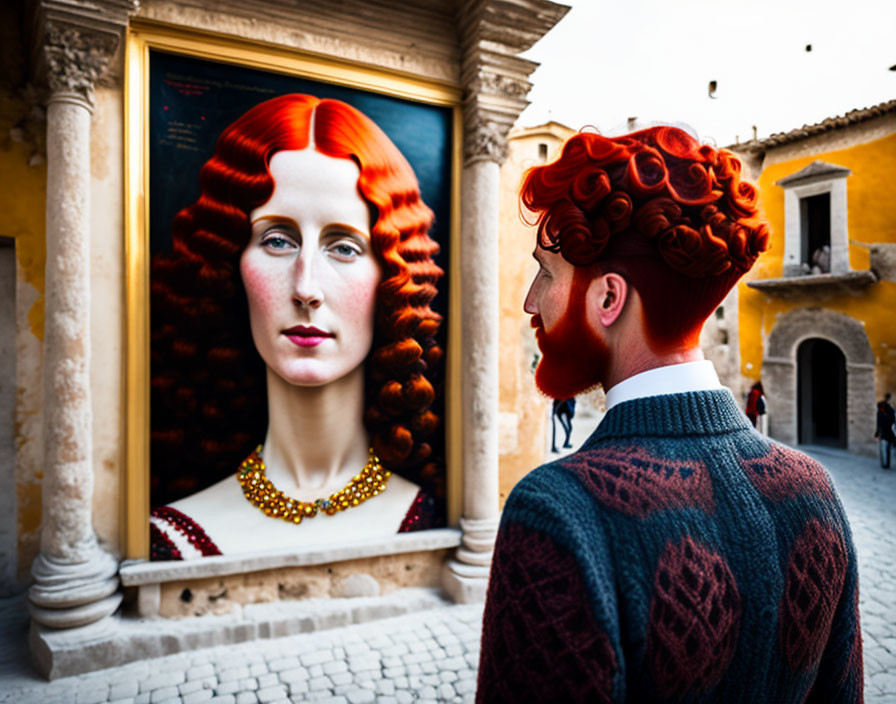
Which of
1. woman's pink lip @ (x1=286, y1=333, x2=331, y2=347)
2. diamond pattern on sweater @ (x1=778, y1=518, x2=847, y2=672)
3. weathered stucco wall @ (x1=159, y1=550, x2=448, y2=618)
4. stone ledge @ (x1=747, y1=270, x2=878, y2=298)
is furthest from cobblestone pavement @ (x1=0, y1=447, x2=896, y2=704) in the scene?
stone ledge @ (x1=747, y1=270, x2=878, y2=298)

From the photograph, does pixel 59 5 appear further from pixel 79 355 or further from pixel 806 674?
pixel 806 674

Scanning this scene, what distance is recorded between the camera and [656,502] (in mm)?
938

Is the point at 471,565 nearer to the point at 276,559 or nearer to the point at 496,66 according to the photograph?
the point at 276,559

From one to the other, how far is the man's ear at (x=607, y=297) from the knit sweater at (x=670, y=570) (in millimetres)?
168

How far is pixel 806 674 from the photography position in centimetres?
110

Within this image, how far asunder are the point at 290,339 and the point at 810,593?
3.95 m

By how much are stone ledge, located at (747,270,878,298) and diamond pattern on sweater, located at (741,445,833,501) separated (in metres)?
15.4

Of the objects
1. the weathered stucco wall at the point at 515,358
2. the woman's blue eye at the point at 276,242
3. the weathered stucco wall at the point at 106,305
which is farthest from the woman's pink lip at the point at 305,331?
the weathered stucco wall at the point at 515,358

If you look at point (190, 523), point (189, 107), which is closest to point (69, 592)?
point (190, 523)

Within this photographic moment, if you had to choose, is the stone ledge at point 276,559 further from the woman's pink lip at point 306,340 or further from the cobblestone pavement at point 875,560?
the cobblestone pavement at point 875,560

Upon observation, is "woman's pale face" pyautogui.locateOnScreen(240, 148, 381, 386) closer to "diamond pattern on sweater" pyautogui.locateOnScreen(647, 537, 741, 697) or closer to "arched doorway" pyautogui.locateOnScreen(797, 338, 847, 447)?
"diamond pattern on sweater" pyautogui.locateOnScreen(647, 537, 741, 697)

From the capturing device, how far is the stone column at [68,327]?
151 inches

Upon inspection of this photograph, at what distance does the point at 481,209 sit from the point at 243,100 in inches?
82.0

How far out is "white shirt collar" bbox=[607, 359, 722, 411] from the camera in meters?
1.08
